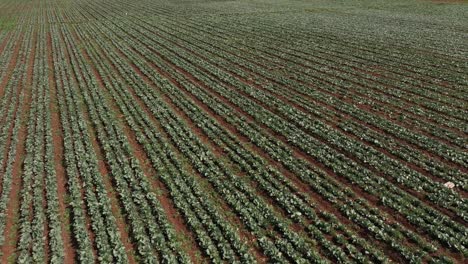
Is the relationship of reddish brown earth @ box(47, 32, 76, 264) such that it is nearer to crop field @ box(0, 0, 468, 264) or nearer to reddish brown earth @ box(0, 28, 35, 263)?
crop field @ box(0, 0, 468, 264)

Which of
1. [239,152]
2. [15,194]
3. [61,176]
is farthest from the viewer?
[239,152]

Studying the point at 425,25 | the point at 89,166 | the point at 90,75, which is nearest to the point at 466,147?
the point at 89,166

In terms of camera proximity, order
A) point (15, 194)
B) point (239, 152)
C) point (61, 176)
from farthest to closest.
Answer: point (239, 152) → point (61, 176) → point (15, 194)

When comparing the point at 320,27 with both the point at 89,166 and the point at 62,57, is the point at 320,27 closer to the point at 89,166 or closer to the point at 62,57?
the point at 62,57

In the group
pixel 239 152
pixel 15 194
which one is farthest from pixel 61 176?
pixel 239 152

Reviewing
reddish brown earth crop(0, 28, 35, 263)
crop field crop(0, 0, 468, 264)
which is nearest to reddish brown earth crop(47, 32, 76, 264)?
crop field crop(0, 0, 468, 264)

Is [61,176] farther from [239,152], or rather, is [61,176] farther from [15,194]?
[239,152]

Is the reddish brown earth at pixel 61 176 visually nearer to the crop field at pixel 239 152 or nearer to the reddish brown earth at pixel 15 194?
the crop field at pixel 239 152

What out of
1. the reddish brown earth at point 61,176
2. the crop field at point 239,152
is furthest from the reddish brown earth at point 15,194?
the reddish brown earth at point 61,176
